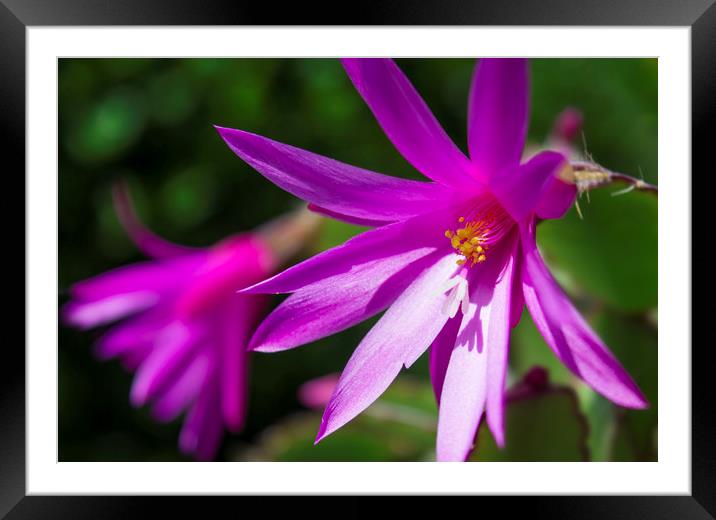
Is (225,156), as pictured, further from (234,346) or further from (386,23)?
(386,23)

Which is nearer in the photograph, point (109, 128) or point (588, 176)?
point (588, 176)

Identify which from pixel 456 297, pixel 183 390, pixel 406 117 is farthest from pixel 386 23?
pixel 183 390

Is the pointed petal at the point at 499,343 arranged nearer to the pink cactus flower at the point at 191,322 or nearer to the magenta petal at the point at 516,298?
the magenta petal at the point at 516,298

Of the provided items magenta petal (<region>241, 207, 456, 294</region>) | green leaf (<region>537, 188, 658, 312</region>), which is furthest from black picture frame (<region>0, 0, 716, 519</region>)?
magenta petal (<region>241, 207, 456, 294</region>)

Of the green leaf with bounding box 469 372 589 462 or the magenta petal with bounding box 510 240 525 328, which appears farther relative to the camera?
the green leaf with bounding box 469 372 589 462

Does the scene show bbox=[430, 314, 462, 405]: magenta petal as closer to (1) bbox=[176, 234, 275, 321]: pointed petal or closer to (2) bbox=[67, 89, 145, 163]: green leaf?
(1) bbox=[176, 234, 275, 321]: pointed petal

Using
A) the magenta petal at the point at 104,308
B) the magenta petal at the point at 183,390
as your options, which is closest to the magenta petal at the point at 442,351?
the magenta petal at the point at 183,390
